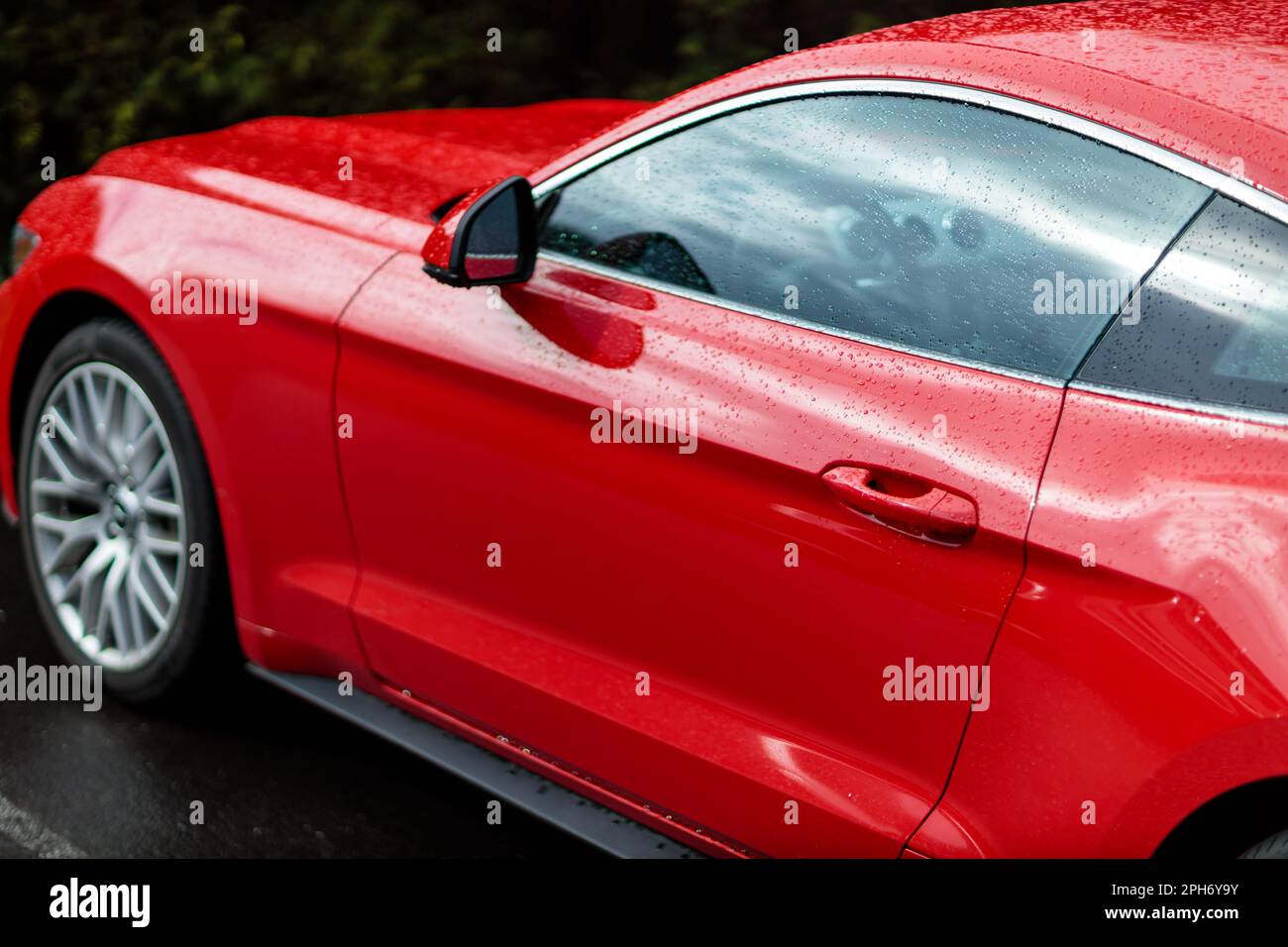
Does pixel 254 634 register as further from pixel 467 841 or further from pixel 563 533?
pixel 563 533

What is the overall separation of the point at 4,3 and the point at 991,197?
740 centimetres

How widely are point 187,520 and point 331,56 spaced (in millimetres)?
5658

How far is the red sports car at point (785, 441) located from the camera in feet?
7.66

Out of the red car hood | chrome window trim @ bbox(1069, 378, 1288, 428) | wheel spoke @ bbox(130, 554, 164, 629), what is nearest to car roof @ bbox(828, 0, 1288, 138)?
chrome window trim @ bbox(1069, 378, 1288, 428)

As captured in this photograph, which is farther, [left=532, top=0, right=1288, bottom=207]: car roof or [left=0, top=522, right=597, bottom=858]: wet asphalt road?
[left=0, top=522, right=597, bottom=858]: wet asphalt road

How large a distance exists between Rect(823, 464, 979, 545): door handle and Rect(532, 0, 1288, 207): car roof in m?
0.63

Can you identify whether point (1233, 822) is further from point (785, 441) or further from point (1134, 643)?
point (785, 441)

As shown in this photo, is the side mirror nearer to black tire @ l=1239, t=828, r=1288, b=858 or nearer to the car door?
the car door

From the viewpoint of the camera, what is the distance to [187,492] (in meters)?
3.66

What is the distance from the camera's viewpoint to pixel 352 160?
Answer: 12.8ft


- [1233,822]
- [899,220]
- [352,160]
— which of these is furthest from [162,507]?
[1233,822]

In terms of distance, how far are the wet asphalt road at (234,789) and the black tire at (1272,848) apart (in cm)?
167

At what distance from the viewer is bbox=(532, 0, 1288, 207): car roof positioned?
95.5 inches
